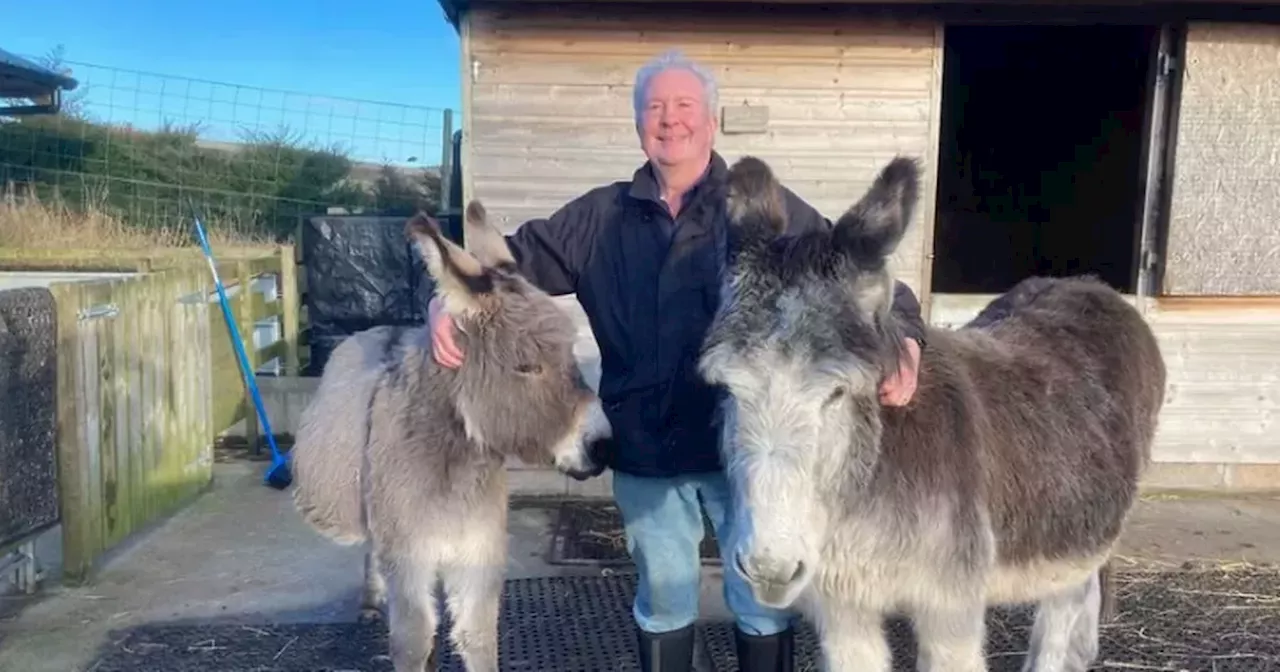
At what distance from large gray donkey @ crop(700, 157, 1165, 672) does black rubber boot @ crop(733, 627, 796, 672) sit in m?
0.19

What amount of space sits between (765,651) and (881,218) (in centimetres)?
142

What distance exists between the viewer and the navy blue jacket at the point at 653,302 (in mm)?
2650

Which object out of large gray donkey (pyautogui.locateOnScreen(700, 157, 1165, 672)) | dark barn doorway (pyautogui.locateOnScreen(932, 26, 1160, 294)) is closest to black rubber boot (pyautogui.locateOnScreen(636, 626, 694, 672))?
large gray donkey (pyautogui.locateOnScreen(700, 157, 1165, 672))

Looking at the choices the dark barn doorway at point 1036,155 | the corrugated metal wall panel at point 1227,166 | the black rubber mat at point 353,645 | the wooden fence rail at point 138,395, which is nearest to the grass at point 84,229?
the wooden fence rail at point 138,395

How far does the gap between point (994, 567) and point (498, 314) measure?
1573 mm

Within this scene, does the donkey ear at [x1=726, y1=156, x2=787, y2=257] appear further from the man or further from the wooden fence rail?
the wooden fence rail

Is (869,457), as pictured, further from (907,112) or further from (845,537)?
(907,112)

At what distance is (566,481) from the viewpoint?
573 cm

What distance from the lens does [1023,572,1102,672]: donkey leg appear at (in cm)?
326

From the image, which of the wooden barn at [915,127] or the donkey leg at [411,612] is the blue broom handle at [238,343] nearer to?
the wooden barn at [915,127]

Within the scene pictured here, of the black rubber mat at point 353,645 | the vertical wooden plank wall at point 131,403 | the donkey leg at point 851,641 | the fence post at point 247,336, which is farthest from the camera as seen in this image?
the fence post at point 247,336

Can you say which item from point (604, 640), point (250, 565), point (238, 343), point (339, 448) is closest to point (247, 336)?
point (238, 343)

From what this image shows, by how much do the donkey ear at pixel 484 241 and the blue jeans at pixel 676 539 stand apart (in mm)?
761

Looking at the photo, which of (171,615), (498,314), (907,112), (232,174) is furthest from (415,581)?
(232,174)
